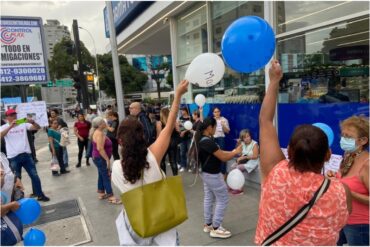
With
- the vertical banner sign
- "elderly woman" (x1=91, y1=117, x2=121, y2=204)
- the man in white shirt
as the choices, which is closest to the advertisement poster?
the vertical banner sign

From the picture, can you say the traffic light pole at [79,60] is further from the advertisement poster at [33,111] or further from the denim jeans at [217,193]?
the denim jeans at [217,193]

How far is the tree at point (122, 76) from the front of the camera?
35.7 meters

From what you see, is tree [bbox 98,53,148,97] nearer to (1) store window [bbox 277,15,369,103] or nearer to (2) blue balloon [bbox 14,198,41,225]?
(1) store window [bbox 277,15,369,103]

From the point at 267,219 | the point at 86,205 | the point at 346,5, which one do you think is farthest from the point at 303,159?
the point at 86,205

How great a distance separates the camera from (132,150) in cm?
200

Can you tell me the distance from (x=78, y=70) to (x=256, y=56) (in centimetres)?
1407

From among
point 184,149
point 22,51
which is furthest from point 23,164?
point 184,149

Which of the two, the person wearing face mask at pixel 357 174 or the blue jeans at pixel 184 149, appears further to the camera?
the blue jeans at pixel 184 149

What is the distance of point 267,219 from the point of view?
61.1 inches

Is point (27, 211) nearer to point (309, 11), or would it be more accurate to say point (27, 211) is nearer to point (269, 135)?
point (269, 135)

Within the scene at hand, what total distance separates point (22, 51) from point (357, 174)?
7547 millimetres

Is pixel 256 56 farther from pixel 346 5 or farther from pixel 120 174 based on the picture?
pixel 346 5

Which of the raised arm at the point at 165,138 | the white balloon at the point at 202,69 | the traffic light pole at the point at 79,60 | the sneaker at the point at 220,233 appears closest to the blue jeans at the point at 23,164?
the sneaker at the point at 220,233

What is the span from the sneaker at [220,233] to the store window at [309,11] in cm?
332
